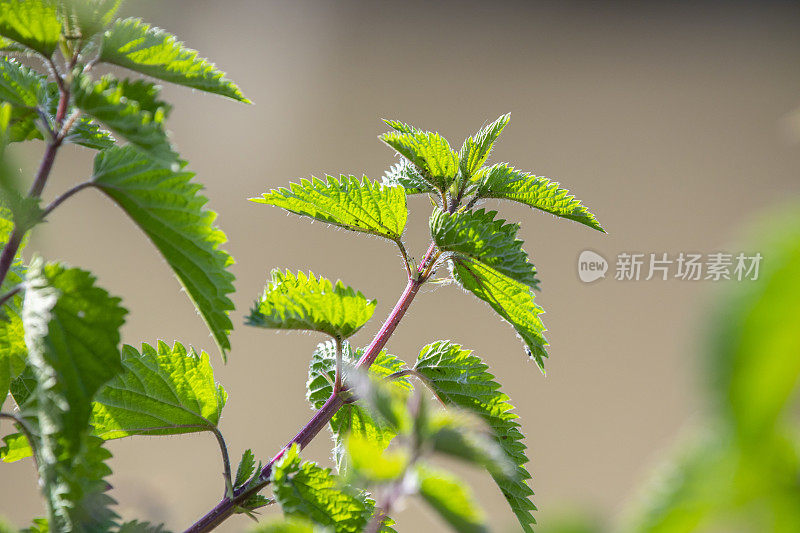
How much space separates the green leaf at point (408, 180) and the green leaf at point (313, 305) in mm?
95

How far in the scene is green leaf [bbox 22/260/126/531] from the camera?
0.22 meters

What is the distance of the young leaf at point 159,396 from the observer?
1.09 feet

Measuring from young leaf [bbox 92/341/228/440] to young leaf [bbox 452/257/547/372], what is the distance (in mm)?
139

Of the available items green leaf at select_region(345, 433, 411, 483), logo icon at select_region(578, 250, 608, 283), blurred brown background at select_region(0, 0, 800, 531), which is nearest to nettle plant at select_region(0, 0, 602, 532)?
green leaf at select_region(345, 433, 411, 483)

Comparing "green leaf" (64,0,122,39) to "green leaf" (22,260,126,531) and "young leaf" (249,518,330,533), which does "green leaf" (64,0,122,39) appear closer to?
"green leaf" (22,260,126,531)

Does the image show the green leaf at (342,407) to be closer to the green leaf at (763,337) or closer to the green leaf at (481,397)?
the green leaf at (481,397)

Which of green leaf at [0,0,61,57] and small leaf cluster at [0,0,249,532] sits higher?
green leaf at [0,0,61,57]

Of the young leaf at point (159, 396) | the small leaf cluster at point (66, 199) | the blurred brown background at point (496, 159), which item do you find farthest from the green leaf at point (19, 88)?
the blurred brown background at point (496, 159)

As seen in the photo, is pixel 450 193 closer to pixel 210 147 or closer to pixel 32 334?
pixel 32 334

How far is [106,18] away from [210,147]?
2506 millimetres

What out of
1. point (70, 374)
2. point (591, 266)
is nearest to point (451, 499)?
point (70, 374)

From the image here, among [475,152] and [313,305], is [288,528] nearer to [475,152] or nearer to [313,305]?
[313,305]

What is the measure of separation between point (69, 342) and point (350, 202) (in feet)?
0.60

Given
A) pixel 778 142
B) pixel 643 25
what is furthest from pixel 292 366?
pixel 778 142
